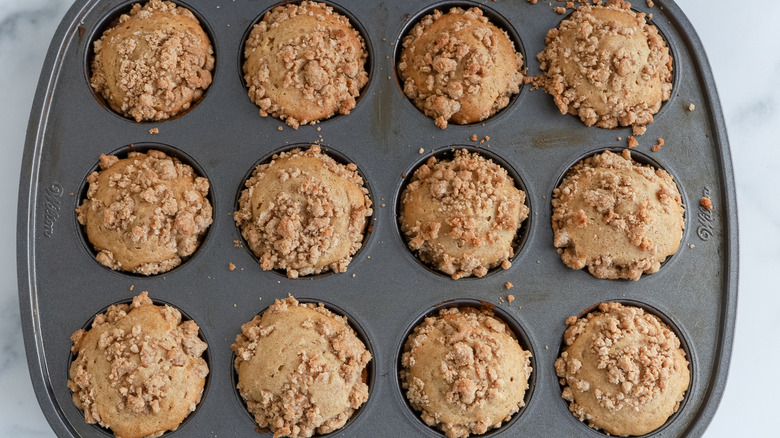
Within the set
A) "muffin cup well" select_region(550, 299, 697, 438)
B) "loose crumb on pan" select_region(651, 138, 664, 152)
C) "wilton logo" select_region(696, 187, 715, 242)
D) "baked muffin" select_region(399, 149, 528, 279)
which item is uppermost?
"loose crumb on pan" select_region(651, 138, 664, 152)

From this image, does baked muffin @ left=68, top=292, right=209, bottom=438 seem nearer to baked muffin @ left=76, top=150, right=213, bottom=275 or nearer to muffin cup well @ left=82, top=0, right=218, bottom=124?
baked muffin @ left=76, top=150, right=213, bottom=275

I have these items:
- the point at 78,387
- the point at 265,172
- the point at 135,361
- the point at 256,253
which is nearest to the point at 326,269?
the point at 256,253

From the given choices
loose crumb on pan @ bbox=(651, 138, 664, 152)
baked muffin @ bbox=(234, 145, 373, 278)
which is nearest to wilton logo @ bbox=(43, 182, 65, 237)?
baked muffin @ bbox=(234, 145, 373, 278)

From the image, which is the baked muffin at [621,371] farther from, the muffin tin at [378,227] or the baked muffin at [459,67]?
the baked muffin at [459,67]

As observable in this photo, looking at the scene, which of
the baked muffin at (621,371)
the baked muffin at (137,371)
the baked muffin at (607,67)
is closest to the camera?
the baked muffin at (137,371)

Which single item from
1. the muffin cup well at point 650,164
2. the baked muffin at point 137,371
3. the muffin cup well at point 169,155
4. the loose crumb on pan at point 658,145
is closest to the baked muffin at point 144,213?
the muffin cup well at point 169,155

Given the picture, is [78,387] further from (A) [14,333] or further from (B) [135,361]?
(A) [14,333]

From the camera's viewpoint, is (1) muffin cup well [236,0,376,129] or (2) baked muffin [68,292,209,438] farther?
(1) muffin cup well [236,0,376,129]
